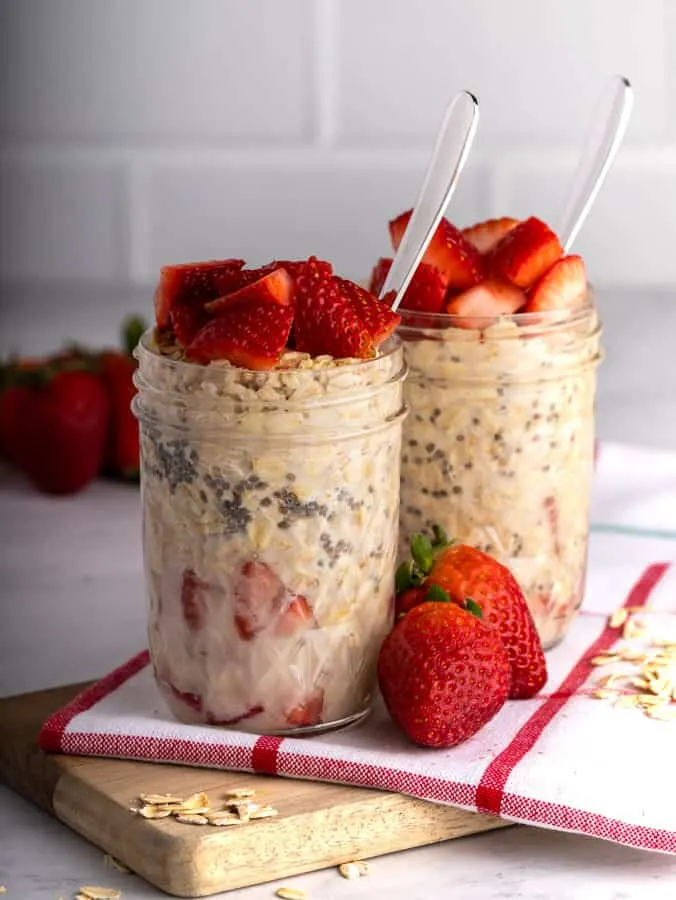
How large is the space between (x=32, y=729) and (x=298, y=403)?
11.8 inches

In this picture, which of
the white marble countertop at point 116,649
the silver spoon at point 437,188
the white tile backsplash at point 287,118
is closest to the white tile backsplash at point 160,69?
the white tile backsplash at point 287,118

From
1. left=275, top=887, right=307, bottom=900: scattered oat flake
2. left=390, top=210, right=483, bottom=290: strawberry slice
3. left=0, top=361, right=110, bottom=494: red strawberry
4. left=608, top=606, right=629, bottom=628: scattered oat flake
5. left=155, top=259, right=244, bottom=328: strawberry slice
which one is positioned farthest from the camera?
left=0, top=361, right=110, bottom=494: red strawberry

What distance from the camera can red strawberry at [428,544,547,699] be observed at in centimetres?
101

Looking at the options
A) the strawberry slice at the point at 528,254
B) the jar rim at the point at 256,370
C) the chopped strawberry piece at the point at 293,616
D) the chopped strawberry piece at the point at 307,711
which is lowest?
the chopped strawberry piece at the point at 307,711

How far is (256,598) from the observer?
967 mm

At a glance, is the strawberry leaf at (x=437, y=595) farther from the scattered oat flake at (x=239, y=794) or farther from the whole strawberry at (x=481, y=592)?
the scattered oat flake at (x=239, y=794)

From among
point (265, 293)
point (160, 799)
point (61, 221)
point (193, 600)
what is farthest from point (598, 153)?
point (61, 221)

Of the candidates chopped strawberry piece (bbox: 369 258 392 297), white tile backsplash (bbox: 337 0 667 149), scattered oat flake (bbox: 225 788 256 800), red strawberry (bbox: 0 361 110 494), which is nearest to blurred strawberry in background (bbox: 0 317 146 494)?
red strawberry (bbox: 0 361 110 494)

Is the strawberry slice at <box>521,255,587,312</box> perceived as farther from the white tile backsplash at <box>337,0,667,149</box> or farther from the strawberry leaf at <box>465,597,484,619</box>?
the white tile backsplash at <box>337,0,667,149</box>

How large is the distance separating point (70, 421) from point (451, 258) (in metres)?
0.69

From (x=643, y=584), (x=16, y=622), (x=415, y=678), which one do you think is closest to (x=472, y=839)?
(x=415, y=678)

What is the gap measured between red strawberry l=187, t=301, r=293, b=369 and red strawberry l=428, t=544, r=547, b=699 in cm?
19

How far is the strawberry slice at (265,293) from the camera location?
94 centimetres

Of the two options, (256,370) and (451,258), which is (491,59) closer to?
(451,258)
